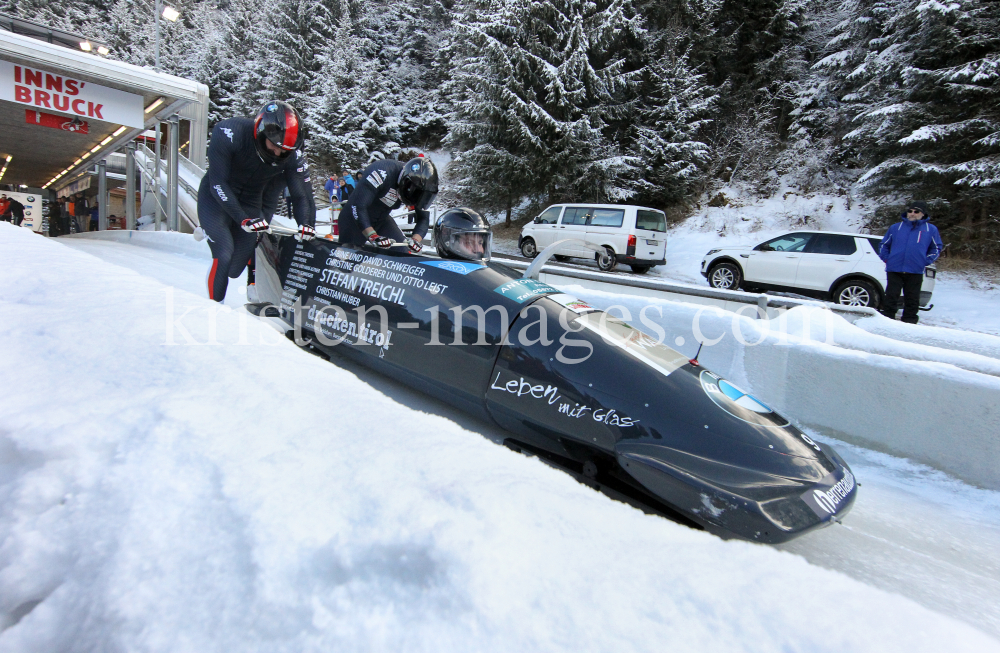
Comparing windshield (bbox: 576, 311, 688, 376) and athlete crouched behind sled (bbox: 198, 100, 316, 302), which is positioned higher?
athlete crouched behind sled (bbox: 198, 100, 316, 302)

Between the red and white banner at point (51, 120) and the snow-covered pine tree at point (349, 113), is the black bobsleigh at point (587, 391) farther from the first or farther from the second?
the snow-covered pine tree at point (349, 113)

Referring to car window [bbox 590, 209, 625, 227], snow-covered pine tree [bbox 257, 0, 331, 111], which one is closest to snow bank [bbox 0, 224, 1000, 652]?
car window [bbox 590, 209, 625, 227]

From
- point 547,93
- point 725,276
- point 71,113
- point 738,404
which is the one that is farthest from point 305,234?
point 547,93

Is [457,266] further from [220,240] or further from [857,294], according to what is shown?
[857,294]

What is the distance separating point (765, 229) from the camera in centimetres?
1158

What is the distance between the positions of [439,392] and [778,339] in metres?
1.85

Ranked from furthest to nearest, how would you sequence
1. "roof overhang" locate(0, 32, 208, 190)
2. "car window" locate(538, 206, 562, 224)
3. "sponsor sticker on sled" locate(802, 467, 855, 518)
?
"car window" locate(538, 206, 562, 224) < "roof overhang" locate(0, 32, 208, 190) < "sponsor sticker on sled" locate(802, 467, 855, 518)

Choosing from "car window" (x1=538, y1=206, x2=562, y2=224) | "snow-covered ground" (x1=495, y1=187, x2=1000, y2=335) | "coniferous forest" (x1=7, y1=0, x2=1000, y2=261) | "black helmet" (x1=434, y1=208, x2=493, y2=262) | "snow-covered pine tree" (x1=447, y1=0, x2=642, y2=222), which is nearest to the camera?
"black helmet" (x1=434, y1=208, x2=493, y2=262)

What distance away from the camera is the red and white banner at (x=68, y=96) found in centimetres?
646

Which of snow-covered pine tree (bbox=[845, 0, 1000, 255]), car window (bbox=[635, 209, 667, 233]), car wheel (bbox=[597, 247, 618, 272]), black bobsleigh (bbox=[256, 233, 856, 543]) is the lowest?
black bobsleigh (bbox=[256, 233, 856, 543])

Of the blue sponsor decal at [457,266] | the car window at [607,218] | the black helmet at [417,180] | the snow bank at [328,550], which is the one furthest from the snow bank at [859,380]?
the car window at [607,218]

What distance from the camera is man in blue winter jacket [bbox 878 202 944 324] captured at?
201 inches

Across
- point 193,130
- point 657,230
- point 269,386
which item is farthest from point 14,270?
point 193,130

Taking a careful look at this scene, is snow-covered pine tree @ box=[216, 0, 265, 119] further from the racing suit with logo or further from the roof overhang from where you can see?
the racing suit with logo
